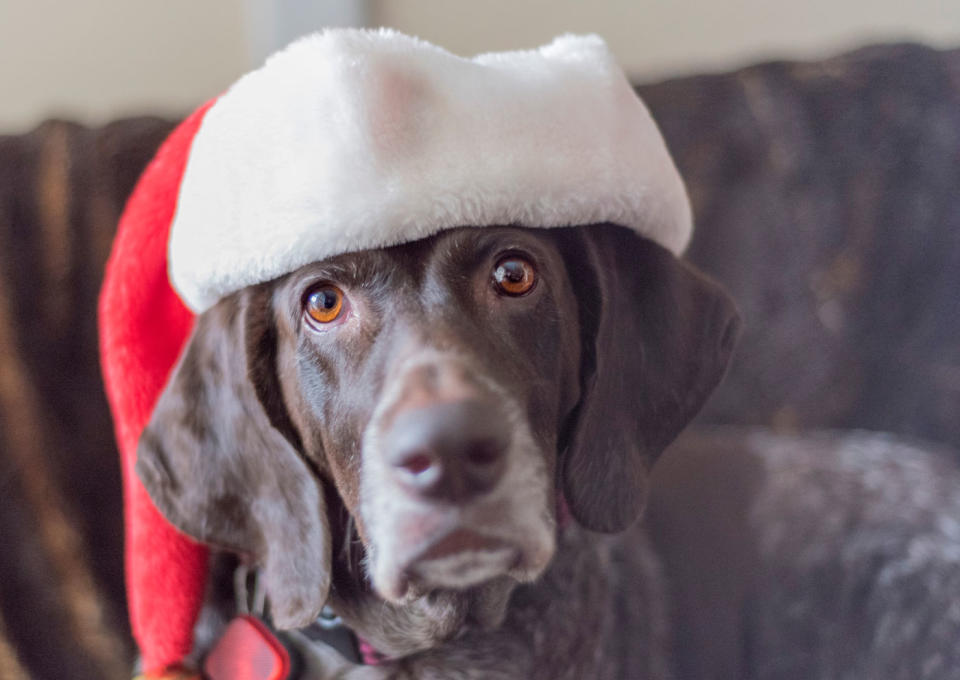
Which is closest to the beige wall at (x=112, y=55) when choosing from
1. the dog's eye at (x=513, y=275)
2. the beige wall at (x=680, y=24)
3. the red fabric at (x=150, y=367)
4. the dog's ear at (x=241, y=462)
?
the beige wall at (x=680, y=24)

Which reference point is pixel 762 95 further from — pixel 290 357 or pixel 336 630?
pixel 336 630

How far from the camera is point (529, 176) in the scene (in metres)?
1.18

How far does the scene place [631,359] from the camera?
4.65 ft

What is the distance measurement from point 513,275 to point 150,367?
68 centimetres

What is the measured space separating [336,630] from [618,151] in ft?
3.04

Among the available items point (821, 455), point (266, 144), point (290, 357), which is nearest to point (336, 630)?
point (290, 357)

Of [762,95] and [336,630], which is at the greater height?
[762,95]

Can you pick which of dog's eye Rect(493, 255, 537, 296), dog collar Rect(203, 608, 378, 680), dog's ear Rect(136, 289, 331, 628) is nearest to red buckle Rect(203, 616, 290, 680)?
dog collar Rect(203, 608, 378, 680)

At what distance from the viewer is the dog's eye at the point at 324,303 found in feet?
4.14

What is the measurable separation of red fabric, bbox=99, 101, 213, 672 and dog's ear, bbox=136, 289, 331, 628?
0.34 feet

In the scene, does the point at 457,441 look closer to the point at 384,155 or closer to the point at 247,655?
the point at 384,155

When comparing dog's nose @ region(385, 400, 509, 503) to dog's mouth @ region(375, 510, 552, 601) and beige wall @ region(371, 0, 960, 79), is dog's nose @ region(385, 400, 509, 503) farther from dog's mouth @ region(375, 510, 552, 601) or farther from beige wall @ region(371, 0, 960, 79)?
beige wall @ region(371, 0, 960, 79)

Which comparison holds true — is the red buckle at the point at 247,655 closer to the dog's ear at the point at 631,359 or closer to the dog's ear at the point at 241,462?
the dog's ear at the point at 241,462

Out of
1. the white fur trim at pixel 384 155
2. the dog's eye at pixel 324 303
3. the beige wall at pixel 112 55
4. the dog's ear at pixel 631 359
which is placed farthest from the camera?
the beige wall at pixel 112 55
